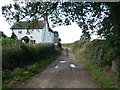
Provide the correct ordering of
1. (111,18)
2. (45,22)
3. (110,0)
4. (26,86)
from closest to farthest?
(26,86) < (110,0) < (111,18) < (45,22)

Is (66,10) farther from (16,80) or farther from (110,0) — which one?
(16,80)

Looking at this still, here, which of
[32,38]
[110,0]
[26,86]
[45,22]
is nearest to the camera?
[26,86]

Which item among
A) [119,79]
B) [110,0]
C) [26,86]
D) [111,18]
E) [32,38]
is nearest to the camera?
[26,86]

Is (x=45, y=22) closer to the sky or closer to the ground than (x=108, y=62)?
closer to the sky

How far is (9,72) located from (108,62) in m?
7.93

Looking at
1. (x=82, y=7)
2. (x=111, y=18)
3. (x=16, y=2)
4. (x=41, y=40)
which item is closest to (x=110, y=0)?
(x=111, y=18)

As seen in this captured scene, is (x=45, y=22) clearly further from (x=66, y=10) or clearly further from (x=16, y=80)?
(x=16, y=80)

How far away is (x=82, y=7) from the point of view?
18953mm

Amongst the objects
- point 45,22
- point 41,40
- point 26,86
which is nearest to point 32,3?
point 26,86

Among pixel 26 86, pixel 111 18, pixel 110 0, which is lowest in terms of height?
pixel 26 86

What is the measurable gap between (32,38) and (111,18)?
47170 millimetres

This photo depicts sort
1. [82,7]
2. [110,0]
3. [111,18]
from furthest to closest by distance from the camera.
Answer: [82,7], [111,18], [110,0]

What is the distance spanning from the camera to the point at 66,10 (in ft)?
64.5

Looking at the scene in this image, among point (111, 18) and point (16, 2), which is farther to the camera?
point (16, 2)
